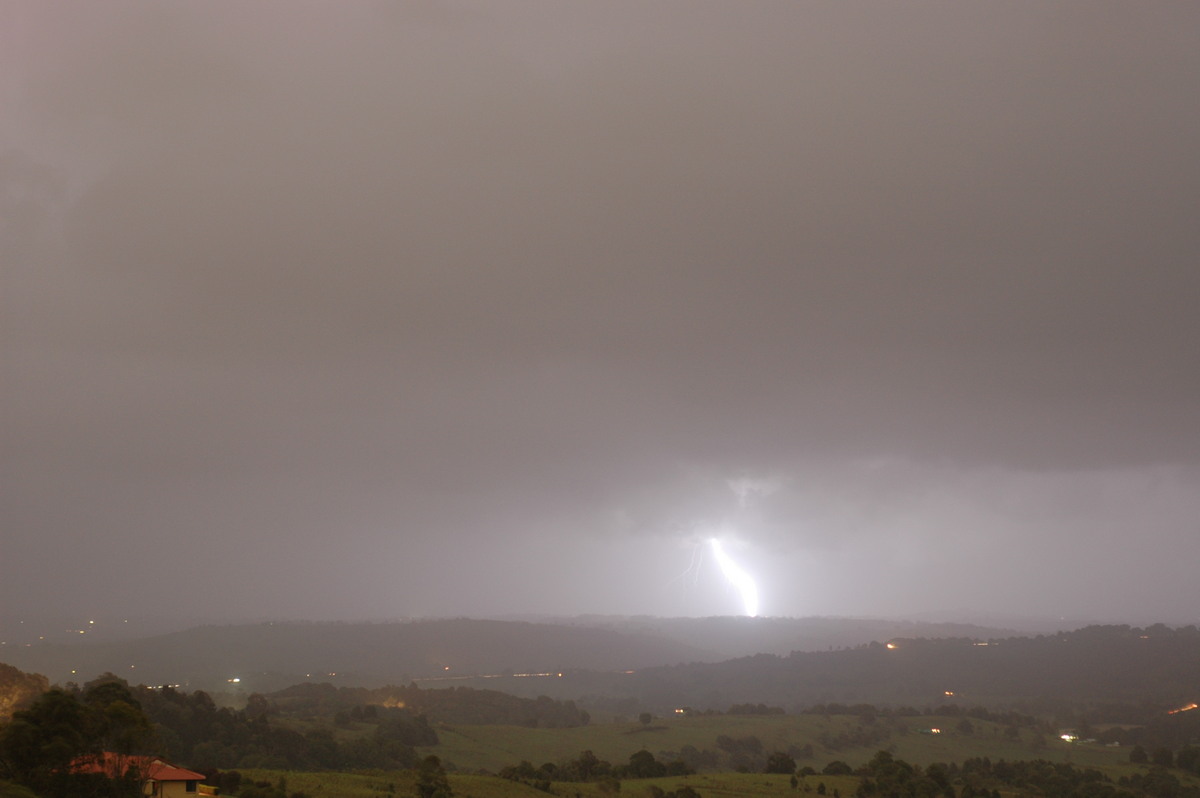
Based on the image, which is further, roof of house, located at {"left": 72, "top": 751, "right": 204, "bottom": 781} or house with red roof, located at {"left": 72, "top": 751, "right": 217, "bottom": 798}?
house with red roof, located at {"left": 72, "top": 751, "right": 217, "bottom": 798}

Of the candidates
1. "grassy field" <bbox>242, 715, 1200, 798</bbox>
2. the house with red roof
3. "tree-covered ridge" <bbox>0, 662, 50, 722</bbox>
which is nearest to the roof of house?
the house with red roof

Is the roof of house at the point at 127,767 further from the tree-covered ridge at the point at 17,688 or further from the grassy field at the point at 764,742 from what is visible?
the grassy field at the point at 764,742

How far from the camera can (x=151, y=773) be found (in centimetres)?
3747

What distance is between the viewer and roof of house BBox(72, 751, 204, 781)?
113ft

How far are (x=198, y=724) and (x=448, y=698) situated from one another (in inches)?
3200

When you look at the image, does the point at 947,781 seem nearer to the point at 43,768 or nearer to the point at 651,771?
the point at 651,771

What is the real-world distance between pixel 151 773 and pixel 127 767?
7.56ft

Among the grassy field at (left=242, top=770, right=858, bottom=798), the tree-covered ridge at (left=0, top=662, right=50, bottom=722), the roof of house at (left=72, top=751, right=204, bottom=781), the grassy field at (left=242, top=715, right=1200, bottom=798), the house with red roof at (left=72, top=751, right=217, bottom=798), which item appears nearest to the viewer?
the roof of house at (left=72, top=751, right=204, bottom=781)

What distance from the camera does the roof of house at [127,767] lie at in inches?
1353

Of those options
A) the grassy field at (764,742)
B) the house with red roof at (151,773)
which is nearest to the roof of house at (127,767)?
the house with red roof at (151,773)

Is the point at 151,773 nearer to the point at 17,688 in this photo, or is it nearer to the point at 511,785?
the point at 511,785

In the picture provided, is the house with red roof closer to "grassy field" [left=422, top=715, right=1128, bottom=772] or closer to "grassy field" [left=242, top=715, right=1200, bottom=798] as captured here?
"grassy field" [left=242, top=715, right=1200, bottom=798]

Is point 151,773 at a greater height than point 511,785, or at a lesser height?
greater

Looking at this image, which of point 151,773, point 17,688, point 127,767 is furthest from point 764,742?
point 127,767
